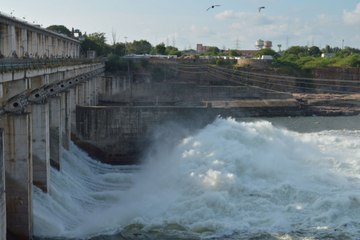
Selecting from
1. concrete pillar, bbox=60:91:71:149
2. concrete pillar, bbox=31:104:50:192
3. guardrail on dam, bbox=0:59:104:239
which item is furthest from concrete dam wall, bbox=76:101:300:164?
concrete pillar, bbox=31:104:50:192

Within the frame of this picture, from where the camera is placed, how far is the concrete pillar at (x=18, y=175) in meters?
13.7

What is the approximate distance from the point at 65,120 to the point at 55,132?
3051mm

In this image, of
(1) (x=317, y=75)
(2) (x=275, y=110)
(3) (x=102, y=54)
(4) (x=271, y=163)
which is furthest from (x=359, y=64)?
(4) (x=271, y=163)

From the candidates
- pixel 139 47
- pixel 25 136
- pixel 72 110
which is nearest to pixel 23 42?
pixel 72 110

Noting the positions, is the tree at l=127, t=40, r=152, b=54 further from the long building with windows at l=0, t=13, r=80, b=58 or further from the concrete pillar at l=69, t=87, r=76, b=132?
the concrete pillar at l=69, t=87, r=76, b=132

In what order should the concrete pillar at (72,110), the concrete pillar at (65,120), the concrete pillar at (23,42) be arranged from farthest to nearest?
1. the concrete pillar at (23,42)
2. the concrete pillar at (72,110)
3. the concrete pillar at (65,120)

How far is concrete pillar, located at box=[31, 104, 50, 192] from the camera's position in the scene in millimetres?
16344

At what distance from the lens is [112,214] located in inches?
666

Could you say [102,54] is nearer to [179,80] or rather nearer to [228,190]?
[179,80]

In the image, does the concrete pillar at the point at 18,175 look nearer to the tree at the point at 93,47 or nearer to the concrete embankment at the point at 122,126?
the concrete embankment at the point at 122,126

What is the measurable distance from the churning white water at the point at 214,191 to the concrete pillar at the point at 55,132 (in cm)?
78

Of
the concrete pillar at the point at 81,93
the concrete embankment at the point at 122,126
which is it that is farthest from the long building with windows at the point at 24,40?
the concrete embankment at the point at 122,126

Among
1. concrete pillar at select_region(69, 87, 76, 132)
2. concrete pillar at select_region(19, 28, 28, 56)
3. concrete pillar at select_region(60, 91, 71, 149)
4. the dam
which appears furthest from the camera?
concrete pillar at select_region(19, 28, 28, 56)

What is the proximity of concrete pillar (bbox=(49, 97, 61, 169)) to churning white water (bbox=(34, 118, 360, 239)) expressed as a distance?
782mm
